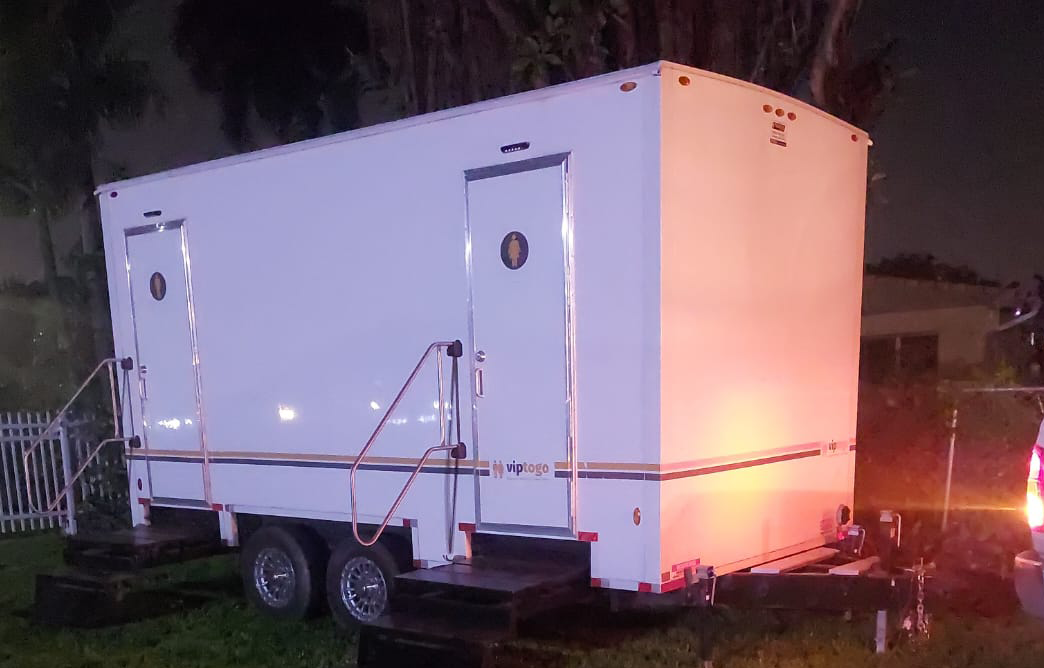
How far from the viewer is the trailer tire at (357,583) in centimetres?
577

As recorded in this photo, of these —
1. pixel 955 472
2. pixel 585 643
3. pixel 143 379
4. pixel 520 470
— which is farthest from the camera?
pixel 955 472

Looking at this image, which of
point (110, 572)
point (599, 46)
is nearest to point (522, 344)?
point (110, 572)

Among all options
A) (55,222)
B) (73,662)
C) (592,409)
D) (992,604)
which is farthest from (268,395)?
(55,222)

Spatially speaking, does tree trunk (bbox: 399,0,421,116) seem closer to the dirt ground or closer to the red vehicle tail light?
the dirt ground

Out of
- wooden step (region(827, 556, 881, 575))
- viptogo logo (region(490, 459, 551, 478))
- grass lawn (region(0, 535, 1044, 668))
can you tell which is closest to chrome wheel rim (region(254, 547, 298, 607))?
grass lawn (region(0, 535, 1044, 668))

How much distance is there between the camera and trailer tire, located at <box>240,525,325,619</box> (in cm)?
627

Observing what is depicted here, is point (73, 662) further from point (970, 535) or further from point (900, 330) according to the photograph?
point (900, 330)

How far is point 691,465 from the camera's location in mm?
4641

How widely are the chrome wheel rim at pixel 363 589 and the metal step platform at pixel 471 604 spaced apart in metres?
0.83

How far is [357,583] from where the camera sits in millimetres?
6008

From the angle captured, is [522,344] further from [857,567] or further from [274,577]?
[274,577]

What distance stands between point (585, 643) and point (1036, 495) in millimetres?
2986

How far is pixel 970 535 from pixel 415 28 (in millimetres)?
7968

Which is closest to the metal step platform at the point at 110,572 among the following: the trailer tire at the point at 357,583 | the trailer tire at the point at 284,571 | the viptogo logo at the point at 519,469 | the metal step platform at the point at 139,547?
the metal step platform at the point at 139,547
